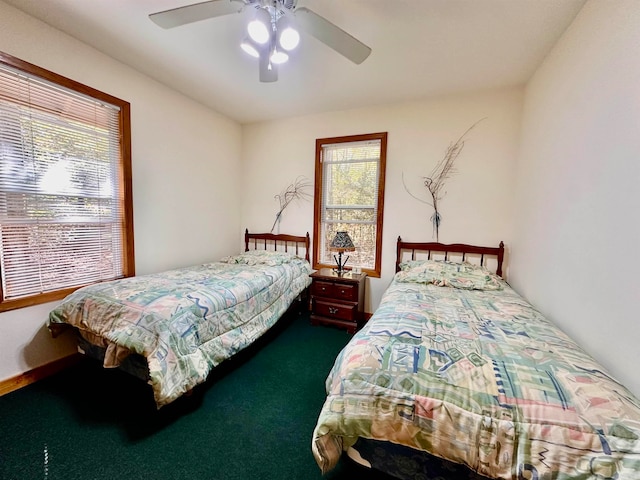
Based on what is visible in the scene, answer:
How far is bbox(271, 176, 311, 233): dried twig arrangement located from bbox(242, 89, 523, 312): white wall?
0.08 metres

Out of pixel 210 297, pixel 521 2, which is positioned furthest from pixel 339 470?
pixel 521 2

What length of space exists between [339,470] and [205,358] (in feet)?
3.45

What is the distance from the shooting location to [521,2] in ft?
5.24

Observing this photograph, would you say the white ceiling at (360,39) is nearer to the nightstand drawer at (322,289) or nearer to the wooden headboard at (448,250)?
the wooden headboard at (448,250)

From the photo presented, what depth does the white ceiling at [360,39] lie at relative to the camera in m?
1.69

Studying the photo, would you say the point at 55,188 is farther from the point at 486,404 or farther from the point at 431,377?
the point at 486,404

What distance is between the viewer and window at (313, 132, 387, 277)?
10.4ft

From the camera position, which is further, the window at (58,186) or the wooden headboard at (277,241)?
the wooden headboard at (277,241)

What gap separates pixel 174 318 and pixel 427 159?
289 centimetres

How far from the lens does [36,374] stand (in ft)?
6.39

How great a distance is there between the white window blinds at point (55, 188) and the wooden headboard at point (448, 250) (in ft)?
9.67

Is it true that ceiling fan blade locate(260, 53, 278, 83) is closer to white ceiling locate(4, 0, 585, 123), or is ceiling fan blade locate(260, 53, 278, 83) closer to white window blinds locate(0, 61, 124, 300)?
white ceiling locate(4, 0, 585, 123)

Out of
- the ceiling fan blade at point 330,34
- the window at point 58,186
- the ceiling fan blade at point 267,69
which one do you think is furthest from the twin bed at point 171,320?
the ceiling fan blade at point 330,34

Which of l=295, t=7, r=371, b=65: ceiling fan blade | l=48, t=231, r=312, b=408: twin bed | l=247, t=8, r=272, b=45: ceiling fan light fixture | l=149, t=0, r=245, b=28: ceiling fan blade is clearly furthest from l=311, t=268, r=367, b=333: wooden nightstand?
l=149, t=0, r=245, b=28: ceiling fan blade
